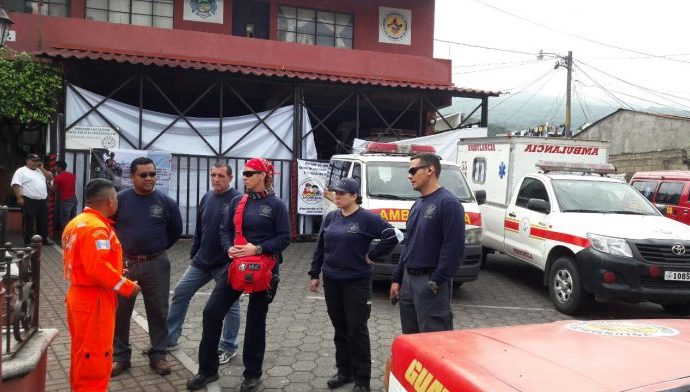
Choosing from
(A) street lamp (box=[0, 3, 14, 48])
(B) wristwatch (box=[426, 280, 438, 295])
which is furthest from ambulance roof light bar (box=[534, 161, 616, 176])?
(A) street lamp (box=[0, 3, 14, 48])

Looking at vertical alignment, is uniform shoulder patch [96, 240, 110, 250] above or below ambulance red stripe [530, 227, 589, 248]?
above

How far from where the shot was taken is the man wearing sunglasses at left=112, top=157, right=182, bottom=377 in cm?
428

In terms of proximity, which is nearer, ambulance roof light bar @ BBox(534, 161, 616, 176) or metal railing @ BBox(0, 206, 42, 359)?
metal railing @ BBox(0, 206, 42, 359)

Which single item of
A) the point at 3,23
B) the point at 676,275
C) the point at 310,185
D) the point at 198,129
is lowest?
the point at 676,275

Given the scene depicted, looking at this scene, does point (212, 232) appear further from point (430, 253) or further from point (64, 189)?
point (64, 189)

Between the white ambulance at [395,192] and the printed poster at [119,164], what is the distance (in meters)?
3.84

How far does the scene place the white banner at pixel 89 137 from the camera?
1062 centimetres

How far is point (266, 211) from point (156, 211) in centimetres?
103

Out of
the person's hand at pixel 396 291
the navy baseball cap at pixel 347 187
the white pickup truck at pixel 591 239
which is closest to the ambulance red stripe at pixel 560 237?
the white pickup truck at pixel 591 239

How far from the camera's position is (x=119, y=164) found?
405 inches

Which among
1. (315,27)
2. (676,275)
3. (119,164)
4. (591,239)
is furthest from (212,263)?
(315,27)

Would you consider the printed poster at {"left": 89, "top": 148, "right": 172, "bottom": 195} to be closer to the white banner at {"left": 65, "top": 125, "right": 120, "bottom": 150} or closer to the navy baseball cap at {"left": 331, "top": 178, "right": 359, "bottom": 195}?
the white banner at {"left": 65, "top": 125, "right": 120, "bottom": 150}

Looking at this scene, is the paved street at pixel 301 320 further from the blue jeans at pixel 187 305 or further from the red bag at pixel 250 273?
the red bag at pixel 250 273

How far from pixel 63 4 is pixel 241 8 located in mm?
4182
